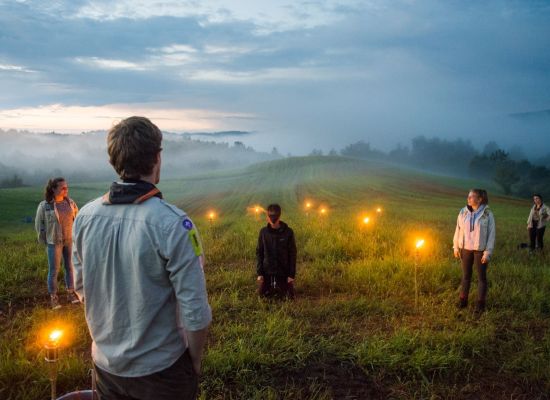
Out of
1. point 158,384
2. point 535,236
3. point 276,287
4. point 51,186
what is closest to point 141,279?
point 158,384

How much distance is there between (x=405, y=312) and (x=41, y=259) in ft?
28.1

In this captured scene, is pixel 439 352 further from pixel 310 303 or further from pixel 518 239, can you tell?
pixel 518 239

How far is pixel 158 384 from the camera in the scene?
228cm

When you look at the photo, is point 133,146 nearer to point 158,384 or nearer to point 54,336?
point 158,384

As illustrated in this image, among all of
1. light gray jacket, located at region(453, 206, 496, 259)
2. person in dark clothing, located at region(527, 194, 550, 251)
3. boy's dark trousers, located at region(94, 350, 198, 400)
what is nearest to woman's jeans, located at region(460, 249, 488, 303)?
light gray jacket, located at region(453, 206, 496, 259)

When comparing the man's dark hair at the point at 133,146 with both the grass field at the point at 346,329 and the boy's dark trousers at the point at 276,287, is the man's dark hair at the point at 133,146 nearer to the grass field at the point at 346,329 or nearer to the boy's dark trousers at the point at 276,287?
the grass field at the point at 346,329

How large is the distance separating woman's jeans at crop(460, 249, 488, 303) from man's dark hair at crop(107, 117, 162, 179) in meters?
6.70

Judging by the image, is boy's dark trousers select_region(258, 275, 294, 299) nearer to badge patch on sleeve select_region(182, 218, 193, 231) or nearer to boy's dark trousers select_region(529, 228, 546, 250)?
badge patch on sleeve select_region(182, 218, 193, 231)

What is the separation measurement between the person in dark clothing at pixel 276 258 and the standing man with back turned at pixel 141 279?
17.2ft

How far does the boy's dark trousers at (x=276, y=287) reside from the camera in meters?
7.73

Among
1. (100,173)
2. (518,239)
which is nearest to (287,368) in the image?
(518,239)

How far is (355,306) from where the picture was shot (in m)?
7.18

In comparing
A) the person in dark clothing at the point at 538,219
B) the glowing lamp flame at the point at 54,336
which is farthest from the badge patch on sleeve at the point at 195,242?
the person in dark clothing at the point at 538,219

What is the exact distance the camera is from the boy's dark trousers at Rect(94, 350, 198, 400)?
2.29m
